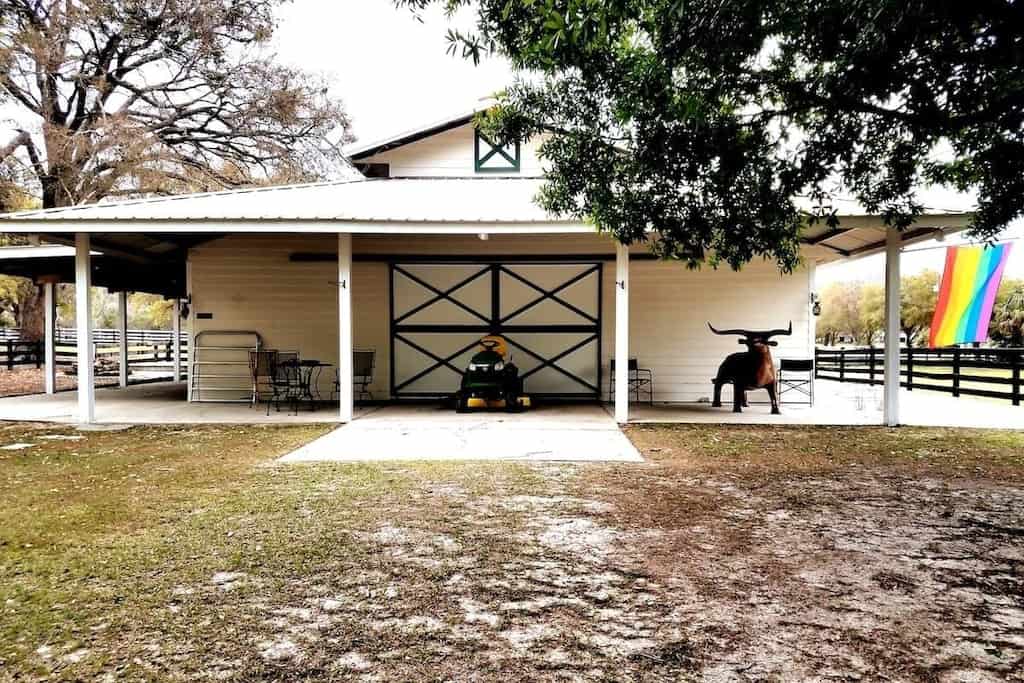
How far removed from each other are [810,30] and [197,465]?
6.07m

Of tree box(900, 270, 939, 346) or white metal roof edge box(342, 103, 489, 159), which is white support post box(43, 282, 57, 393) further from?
tree box(900, 270, 939, 346)

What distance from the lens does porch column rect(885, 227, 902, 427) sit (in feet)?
27.6

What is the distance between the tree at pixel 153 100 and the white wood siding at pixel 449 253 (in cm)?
831

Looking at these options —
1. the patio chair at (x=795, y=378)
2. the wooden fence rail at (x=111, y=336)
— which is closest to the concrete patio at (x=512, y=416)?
the patio chair at (x=795, y=378)

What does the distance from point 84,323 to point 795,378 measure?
10619mm

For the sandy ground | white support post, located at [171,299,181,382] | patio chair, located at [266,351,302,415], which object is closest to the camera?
the sandy ground

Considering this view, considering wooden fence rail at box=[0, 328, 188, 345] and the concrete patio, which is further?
wooden fence rail at box=[0, 328, 188, 345]

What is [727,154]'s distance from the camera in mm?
5336

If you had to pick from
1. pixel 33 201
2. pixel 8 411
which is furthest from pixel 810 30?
pixel 33 201

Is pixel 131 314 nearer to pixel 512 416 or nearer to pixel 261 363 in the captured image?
pixel 261 363

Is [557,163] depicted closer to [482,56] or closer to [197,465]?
[482,56]

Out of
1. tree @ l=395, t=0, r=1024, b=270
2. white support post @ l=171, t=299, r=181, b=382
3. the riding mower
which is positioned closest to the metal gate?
the riding mower

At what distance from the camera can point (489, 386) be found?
9.70 meters

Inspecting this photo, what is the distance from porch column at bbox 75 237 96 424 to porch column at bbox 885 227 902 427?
9906mm
